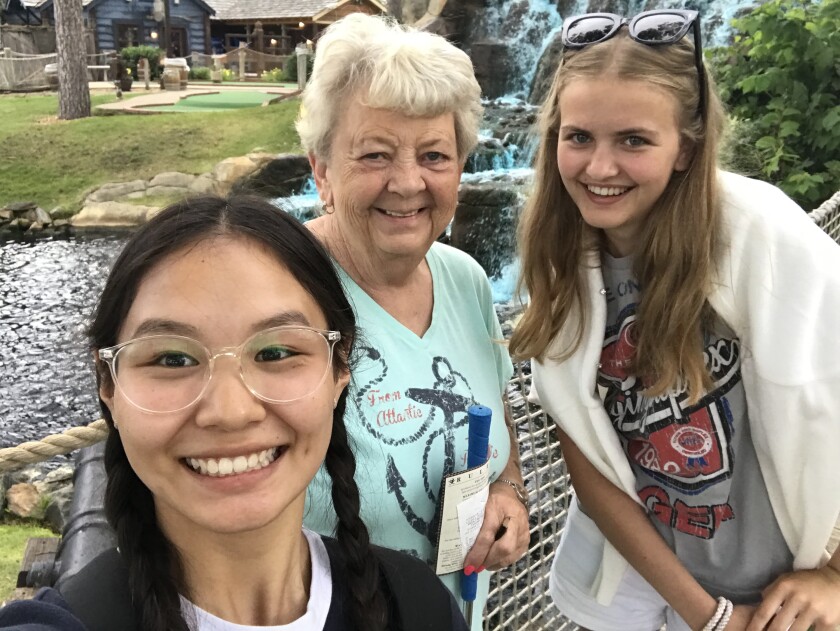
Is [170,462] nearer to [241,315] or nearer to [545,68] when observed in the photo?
[241,315]

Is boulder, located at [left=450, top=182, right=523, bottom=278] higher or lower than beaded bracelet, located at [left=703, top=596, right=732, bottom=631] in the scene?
lower

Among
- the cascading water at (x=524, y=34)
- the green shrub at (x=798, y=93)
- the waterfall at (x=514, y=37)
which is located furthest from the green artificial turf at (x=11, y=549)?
the waterfall at (x=514, y=37)

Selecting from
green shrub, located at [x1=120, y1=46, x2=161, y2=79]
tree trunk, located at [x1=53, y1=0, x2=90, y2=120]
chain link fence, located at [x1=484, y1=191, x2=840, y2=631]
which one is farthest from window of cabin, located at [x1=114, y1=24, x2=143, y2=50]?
chain link fence, located at [x1=484, y1=191, x2=840, y2=631]

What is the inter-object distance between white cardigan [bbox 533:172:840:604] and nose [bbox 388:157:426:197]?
663mm

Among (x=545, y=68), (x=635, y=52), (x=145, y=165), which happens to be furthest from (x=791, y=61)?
(x=145, y=165)

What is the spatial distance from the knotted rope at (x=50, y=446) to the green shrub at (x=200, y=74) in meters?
25.9

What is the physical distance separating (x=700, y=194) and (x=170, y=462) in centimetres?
116

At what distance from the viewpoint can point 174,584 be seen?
944 millimetres

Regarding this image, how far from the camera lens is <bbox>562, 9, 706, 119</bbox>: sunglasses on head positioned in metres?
1.44

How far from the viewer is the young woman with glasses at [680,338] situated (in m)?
1.34

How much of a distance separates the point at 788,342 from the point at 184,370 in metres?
1.09

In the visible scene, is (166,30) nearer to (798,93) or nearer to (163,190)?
(163,190)

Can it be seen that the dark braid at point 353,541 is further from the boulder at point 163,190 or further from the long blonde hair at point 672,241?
the boulder at point 163,190

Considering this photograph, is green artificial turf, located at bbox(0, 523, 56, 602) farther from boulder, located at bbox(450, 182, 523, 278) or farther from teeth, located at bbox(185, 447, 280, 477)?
boulder, located at bbox(450, 182, 523, 278)
